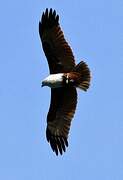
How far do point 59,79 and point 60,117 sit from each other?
3.35 ft

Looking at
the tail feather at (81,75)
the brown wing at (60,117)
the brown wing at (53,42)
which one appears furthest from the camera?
the brown wing at (60,117)

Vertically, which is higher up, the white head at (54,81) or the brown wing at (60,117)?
the white head at (54,81)

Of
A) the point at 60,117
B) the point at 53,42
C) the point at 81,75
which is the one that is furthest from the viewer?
the point at 60,117

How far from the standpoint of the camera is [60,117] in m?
12.5

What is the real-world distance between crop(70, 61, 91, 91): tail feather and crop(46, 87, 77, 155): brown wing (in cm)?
30

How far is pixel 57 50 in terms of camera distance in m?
12.0

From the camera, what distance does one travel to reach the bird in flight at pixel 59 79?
38.8 feet

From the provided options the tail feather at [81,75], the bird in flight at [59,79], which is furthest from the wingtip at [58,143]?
the tail feather at [81,75]

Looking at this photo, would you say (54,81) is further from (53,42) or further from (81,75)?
(53,42)

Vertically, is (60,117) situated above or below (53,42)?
below

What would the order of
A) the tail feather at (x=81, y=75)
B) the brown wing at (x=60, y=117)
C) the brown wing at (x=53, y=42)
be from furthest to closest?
the brown wing at (x=60, y=117), the brown wing at (x=53, y=42), the tail feather at (x=81, y=75)

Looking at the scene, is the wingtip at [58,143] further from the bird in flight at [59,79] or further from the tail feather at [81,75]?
the tail feather at [81,75]

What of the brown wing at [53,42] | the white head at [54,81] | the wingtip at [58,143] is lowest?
the wingtip at [58,143]

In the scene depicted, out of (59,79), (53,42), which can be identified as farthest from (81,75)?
(53,42)
